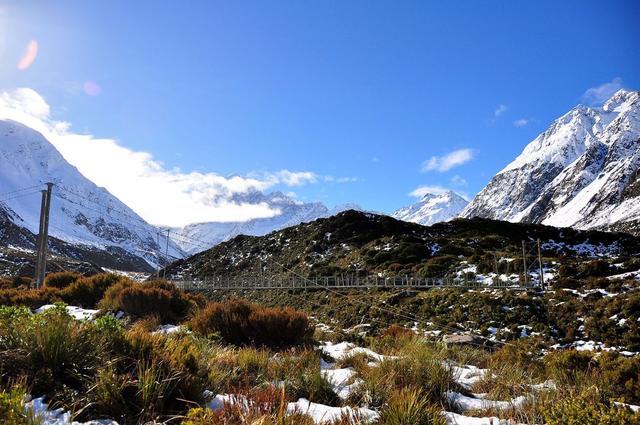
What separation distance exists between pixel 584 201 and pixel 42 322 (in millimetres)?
195931

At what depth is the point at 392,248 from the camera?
4425cm

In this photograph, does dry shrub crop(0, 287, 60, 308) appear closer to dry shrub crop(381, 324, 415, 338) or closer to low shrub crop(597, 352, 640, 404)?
dry shrub crop(381, 324, 415, 338)

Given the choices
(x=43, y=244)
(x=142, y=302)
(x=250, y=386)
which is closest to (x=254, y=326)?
(x=250, y=386)

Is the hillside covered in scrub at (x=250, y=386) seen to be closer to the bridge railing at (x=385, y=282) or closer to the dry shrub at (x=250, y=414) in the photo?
the dry shrub at (x=250, y=414)

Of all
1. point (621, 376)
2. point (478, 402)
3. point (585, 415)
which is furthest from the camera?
point (621, 376)

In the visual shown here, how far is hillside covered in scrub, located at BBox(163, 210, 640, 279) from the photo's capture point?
127ft

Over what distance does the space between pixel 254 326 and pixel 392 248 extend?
120ft

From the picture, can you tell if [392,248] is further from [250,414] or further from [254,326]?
[250,414]

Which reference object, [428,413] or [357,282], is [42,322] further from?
[357,282]

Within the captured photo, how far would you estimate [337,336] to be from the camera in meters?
12.0

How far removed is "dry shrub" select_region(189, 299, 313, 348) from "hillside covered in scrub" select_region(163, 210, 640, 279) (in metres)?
26.6

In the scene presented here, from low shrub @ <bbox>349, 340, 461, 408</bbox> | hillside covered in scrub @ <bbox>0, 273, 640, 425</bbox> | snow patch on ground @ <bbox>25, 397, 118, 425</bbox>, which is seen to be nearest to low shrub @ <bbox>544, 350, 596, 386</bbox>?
hillside covered in scrub @ <bbox>0, 273, 640, 425</bbox>

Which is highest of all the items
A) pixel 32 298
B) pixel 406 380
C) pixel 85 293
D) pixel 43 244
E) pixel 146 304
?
pixel 43 244

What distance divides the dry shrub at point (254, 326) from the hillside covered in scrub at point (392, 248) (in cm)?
2658
